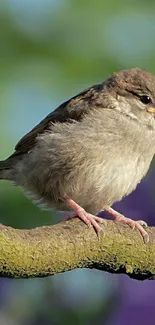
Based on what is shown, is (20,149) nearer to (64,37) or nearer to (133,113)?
(133,113)

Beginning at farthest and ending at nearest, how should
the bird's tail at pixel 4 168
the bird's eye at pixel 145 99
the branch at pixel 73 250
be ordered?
the bird's tail at pixel 4 168 < the bird's eye at pixel 145 99 < the branch at pixel 73 250

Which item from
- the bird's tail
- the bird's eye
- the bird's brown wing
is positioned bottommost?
the bird's tail

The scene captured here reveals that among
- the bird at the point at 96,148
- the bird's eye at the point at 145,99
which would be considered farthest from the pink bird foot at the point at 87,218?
the bird's eye at the point at 145,99

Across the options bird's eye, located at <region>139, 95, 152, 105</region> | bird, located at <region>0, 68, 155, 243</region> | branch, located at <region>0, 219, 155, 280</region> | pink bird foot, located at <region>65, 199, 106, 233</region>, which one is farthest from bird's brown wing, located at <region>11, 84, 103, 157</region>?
branch, located at <region>0, 219, 155, 280</region>

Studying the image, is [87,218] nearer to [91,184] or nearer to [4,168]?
[91,184]

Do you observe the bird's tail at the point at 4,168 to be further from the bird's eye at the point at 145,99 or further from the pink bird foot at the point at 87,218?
the bird's eye at the point at 145,99

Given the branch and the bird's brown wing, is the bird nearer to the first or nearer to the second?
the bird's brown wing
